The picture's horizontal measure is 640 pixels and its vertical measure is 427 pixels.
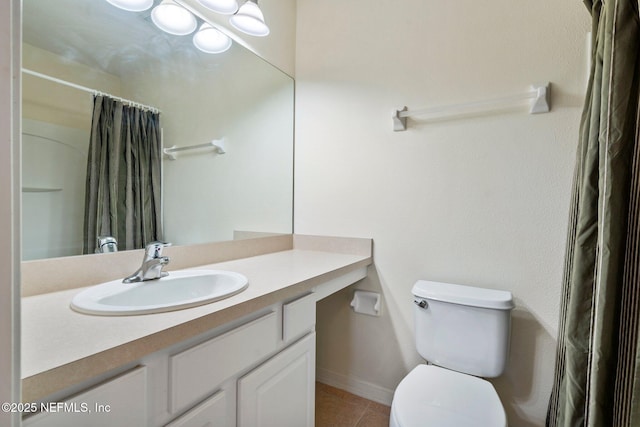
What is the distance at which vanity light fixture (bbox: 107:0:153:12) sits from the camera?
3.59ft

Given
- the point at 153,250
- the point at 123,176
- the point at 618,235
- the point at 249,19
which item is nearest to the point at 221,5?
the point at 249,19

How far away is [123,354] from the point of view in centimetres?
59

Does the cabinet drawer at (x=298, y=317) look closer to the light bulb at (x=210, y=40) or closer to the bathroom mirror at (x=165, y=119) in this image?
the bathroom mirror at (x=165, y=119)

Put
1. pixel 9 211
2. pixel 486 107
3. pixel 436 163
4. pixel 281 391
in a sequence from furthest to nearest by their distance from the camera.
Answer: pixel 436 163 < pixel 486 107 < pixel 281 391 < pixel 9 211

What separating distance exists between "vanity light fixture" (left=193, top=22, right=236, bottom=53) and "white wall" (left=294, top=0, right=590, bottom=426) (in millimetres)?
558

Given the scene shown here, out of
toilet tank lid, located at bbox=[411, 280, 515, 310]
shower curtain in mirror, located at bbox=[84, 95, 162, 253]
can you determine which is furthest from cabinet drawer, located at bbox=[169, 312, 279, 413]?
toilet tank lid, located at bbox=[411, 280, 515, 310]

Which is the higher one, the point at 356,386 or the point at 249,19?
the point at 249,19

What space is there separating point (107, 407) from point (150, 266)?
1.82ft

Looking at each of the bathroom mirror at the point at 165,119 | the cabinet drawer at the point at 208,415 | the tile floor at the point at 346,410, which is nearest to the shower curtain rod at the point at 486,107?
the bathroom mirror at the point at 165,119

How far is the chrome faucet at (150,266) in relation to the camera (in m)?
1.03

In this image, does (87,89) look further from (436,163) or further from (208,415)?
(436,163)

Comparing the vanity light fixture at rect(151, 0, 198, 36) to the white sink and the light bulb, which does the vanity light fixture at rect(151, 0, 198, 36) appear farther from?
the white sink

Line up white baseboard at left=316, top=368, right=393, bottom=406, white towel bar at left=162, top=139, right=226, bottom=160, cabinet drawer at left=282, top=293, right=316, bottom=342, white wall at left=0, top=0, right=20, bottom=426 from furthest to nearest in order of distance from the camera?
white baseboard at left=316, top=368, right=393, bottom=406, white towel bar at left=162, top=139, right=226, bottom=160, cabinet drawer at left=282, top=293, right=316, bottom=342, white wall at left=0, top=0, right=20, bottom=426

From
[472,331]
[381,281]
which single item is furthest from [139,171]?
[472,331]
